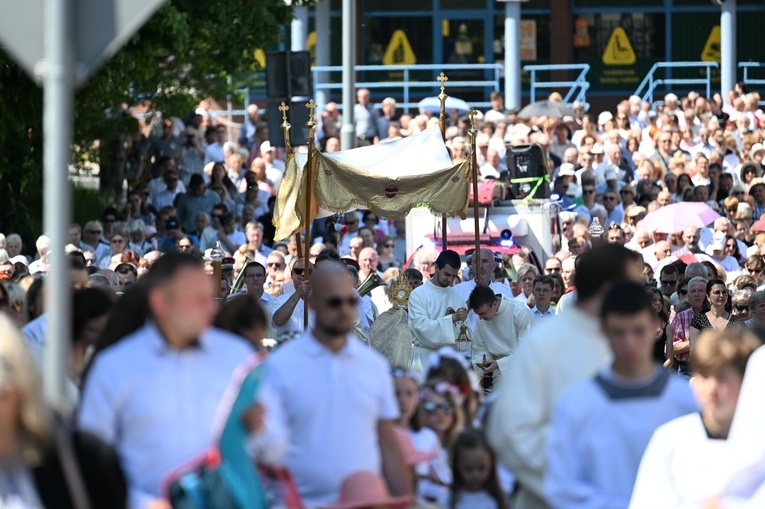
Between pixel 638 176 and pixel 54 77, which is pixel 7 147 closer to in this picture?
pixel 638 176

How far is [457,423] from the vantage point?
7605 millimetres

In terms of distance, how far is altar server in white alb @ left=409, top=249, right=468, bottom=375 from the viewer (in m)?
13.9

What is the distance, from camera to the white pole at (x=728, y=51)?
32.0 meters

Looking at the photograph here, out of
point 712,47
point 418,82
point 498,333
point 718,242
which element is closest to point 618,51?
point 712,47

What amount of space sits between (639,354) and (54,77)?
215cm

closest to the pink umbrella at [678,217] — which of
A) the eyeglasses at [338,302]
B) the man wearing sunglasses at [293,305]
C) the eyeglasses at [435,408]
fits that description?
the man wearing sunglasses at [293,305]

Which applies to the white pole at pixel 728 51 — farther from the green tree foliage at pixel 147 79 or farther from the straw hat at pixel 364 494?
the straw hat at pixel 364 494

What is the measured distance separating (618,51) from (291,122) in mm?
20342

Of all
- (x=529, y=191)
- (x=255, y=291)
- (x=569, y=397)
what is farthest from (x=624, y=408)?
(x=529, y=191)

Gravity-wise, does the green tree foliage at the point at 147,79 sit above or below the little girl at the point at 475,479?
above

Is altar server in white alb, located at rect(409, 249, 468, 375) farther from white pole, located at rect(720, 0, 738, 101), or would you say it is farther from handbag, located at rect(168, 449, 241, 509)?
white pole, located at rect(720, 0, 738, 101)

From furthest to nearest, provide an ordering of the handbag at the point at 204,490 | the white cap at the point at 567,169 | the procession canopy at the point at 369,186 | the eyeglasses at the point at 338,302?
the white cap at the point at 567,169, the procession canopy at the point at 369,186, the eyeglasses at the point at 338,302, the handbag at the point at 204,490

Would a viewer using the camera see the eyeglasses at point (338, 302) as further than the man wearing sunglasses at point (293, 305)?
No

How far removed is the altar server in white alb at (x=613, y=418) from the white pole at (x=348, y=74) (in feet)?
46.3
